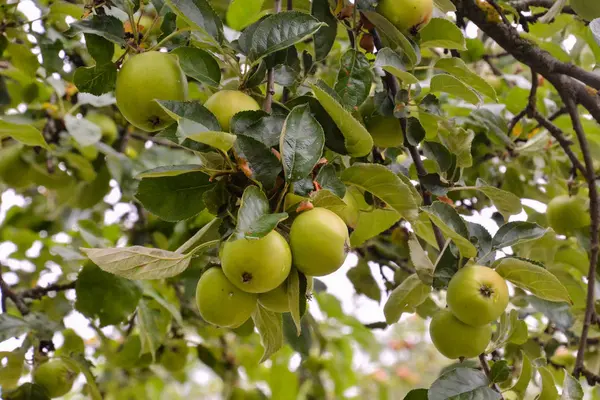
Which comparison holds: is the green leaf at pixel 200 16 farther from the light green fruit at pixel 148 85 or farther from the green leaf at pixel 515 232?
the green leaf at pixel 515 232

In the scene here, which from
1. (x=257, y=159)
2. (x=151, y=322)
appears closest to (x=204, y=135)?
(x=257, y=159)

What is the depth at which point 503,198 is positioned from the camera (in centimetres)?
100

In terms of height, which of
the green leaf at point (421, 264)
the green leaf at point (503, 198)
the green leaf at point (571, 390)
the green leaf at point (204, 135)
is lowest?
the green leaf at point (571, 390)

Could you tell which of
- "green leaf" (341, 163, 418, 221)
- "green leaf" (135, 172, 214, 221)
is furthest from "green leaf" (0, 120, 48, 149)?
"green leaf" (341, 163, 418, 221)

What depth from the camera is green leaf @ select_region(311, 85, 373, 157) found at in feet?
2.44

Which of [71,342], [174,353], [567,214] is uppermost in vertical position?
[567,214]

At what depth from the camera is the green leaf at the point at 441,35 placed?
0.98 metres

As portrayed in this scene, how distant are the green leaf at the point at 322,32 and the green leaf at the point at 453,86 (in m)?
0.16

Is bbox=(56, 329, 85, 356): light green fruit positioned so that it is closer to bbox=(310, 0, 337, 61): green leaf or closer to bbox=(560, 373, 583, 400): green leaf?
bbox=(310, 0, 337, 61): green leaf

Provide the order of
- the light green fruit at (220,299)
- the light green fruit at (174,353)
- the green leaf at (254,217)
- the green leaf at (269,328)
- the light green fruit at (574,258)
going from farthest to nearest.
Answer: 1. the light green fruit at (174,353)
2. the light green fruit at (574,258)
3. the green leaf at (269,328)
4. the light green fruit at (220,299)
5. the green leaf at (254,217)

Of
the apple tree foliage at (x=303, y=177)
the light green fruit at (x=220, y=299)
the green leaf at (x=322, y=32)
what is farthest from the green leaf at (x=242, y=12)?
the light green fruit at (x=220, y=299)

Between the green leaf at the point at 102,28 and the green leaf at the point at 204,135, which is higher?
the green leaf at the point at 204,135

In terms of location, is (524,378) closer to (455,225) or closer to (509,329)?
(509,329)

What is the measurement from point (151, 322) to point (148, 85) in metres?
0.75
